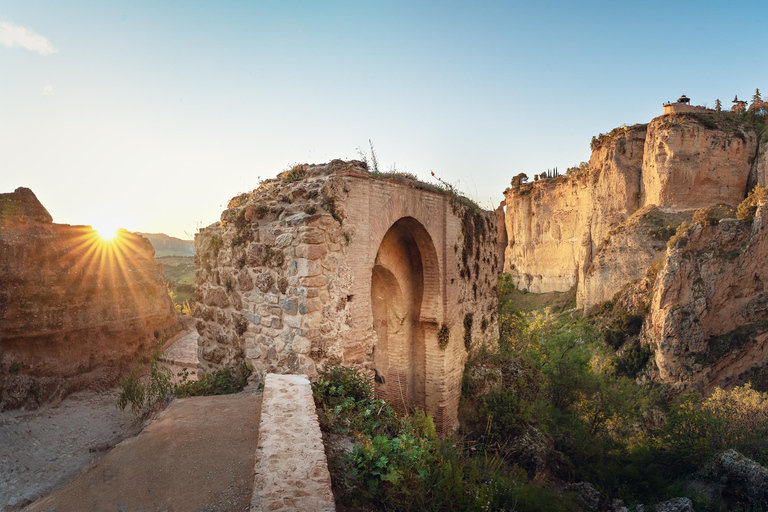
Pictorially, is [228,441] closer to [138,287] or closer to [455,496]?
[455,496]

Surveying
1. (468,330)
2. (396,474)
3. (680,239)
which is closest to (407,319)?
(468,330)

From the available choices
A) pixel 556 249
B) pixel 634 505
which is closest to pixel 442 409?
pixel 634 505

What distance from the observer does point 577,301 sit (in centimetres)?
3278

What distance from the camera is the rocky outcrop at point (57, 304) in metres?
6.40

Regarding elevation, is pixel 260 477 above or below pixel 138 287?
below

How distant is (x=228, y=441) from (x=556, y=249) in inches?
1600

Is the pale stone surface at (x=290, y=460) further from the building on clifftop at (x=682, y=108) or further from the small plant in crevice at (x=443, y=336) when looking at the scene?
the building on clifftop at (x=682, y=108)

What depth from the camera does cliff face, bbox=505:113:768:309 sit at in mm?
27234

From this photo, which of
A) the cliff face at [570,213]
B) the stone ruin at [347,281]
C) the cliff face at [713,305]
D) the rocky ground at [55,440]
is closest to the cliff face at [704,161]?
the cliff face at [570,213]

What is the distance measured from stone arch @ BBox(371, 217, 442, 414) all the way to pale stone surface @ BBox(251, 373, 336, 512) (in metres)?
4.73

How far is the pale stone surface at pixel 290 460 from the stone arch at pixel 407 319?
4727 mm

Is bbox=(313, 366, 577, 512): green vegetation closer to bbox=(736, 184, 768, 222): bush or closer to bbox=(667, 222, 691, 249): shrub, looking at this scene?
bbox=(667, 222, 691, 249): shrub

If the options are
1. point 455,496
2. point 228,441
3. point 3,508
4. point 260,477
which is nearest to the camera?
point 260,477

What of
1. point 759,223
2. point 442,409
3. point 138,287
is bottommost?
point 442,409
